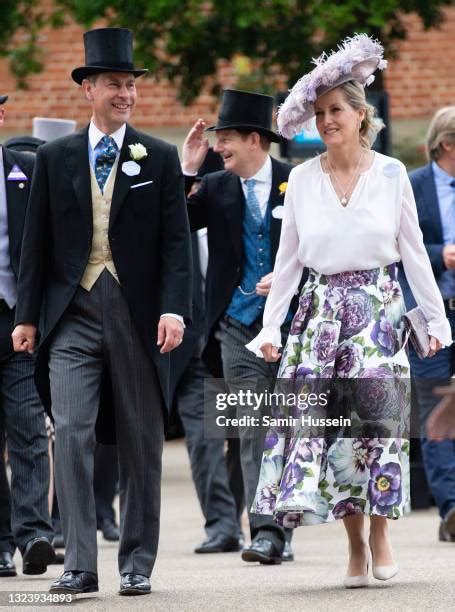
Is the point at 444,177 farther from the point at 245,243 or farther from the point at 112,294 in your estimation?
the point at 112,294

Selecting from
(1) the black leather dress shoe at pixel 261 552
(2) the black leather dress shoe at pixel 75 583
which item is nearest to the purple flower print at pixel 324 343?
(2) the black leather dress shoe at pixel 75 583

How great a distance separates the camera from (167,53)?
55.7ft

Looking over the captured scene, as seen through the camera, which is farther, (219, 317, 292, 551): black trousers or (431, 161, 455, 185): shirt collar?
(431, 161, 455, 185): shirt collar

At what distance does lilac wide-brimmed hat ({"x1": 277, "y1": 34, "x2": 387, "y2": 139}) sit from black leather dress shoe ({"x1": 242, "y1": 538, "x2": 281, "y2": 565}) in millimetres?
2285

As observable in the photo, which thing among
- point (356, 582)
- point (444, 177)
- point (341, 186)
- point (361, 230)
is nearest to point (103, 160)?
point (341, 186)

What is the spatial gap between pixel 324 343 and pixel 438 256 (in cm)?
287

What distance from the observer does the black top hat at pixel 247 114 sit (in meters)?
9.34

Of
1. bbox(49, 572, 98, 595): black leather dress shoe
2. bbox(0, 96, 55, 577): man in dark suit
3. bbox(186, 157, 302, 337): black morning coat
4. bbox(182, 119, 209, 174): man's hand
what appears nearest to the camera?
bbox(49, 572, 98, 595): black leather dress shoe

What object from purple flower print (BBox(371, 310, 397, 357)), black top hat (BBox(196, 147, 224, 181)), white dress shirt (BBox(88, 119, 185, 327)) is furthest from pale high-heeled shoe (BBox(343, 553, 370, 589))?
black top hat (BBox(196, 147, 224, 181))

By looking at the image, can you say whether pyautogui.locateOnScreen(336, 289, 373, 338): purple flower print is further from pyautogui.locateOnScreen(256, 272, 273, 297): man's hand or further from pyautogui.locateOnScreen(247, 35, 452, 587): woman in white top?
pyautogui.locateOnScreen(256, 272, 273, 297): man's hand

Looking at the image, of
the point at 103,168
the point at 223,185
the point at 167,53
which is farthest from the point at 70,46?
the point at 103,168

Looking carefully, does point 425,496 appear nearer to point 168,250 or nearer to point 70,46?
point 168,250

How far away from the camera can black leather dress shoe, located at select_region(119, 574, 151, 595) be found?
24.7 feet

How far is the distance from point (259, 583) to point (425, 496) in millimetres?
4921
